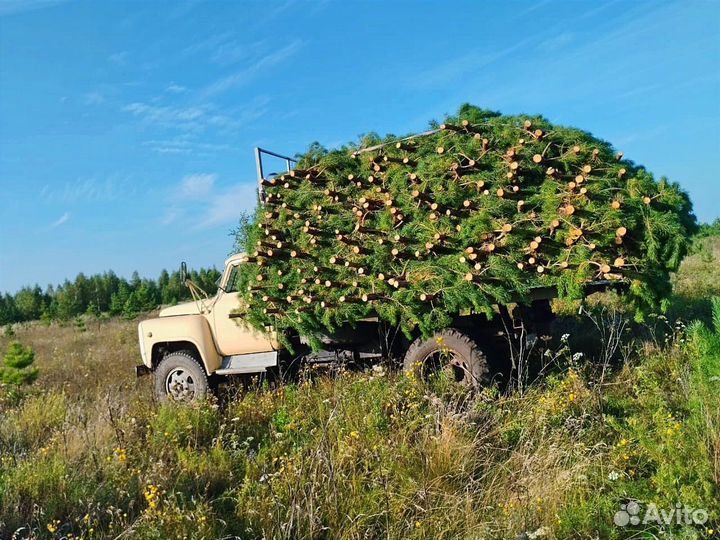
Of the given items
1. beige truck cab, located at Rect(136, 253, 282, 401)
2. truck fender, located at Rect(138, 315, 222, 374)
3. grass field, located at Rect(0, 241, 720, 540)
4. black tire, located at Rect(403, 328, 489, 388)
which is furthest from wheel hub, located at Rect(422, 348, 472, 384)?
truck fender, located at Rect(138, 315, 222, 374)

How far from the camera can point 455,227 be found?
5957mm

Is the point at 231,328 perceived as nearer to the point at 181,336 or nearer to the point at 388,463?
the point at 181,336

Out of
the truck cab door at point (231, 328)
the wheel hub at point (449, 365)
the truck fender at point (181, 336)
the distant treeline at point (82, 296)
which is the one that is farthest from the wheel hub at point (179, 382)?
the distant treeline at point (82, 296)

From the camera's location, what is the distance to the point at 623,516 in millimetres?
3340

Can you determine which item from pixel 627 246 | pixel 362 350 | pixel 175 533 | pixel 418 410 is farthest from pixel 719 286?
pixel 175 533

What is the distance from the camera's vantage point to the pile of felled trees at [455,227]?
17.4 feet

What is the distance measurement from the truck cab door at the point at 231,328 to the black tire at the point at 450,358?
2145 millimetres

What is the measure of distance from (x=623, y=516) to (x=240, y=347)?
547 cm

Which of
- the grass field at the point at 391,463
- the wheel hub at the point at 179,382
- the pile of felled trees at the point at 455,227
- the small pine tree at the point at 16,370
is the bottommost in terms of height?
the grass field at the point at 391,463

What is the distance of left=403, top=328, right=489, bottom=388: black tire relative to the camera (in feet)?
19.8

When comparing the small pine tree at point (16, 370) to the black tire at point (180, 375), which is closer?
the black tire at point (180, 375)

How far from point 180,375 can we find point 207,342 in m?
0.68

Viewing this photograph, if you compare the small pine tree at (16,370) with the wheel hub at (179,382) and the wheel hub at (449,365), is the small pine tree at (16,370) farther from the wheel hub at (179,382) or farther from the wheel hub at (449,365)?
the wheel hub at (449,365)

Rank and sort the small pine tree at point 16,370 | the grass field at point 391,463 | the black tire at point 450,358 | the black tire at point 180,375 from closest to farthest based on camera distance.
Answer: the grass field at point 391,463, the black tire at point 450,358, the black tire at point 180,375, the small pine tree at point 16,370
